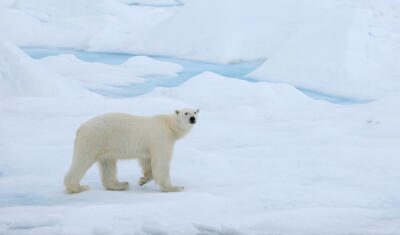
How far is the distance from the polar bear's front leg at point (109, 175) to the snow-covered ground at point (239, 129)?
0.14 meters

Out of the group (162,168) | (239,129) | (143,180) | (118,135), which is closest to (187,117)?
(162,168)

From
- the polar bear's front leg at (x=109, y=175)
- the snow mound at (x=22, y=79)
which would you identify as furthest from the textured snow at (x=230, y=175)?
the snow mound at (x=22, y=79)

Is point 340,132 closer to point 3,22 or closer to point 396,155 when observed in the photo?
point 396,155

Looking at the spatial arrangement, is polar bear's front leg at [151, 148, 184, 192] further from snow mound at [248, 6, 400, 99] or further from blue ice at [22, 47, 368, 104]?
snow mound at [248, 6, 400, 99]

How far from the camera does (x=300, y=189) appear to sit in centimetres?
345

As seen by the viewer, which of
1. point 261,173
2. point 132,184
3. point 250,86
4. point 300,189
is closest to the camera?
point 300,189

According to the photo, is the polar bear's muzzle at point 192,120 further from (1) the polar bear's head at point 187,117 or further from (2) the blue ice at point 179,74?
(2) the blue ice at point 179,74

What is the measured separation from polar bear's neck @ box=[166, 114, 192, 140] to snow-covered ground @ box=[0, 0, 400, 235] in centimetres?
46

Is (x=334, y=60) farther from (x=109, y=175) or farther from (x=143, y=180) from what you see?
(x=109, y=175)

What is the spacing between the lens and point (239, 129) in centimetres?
589

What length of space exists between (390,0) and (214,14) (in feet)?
19.7

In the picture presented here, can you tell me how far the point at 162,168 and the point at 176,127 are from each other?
348 mm

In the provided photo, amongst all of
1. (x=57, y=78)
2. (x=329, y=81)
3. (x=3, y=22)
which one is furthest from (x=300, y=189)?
(x=3, y=22)

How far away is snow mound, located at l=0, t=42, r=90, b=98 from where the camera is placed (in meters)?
8.45
